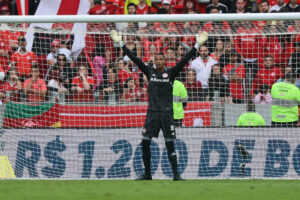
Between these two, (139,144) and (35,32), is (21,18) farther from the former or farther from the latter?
(139,144)

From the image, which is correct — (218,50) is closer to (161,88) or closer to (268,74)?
(268,74)

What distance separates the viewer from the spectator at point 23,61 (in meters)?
12.9

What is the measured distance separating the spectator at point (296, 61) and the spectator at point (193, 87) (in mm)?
1952

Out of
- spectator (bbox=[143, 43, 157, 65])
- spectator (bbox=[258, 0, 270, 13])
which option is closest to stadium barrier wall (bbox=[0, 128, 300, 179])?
spectator (bbox=[143, 43, 157, 65])

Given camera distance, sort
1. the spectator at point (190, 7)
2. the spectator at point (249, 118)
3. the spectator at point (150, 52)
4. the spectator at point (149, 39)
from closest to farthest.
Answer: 1. the spectator at point (149, 39)
2. the spectator at point (249, 118)
3. the spectator at point (150, 52)
4. the spectator at point (190, 7)

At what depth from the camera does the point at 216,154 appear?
40.0 feet

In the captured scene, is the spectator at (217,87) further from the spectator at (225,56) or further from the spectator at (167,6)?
the spectator at (167,6)

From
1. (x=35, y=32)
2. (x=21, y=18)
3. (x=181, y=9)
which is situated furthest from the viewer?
(x=181, y=9)

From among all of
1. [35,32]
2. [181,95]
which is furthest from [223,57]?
[35,32]

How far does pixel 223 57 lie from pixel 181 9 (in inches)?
163

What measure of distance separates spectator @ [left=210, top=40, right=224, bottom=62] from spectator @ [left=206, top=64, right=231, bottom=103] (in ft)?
0.64

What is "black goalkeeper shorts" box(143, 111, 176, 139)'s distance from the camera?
33.5ft

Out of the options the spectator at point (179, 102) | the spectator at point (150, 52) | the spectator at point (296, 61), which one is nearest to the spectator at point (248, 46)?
the spectator at point (296, 61)

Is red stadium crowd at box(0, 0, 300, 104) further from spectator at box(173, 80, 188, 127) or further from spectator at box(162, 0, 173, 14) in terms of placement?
spectator at box(162, 0, 173, 14)
